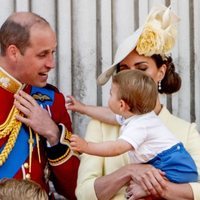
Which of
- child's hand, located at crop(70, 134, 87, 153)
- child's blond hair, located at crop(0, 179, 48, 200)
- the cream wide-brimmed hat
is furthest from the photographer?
the cream wide-brimmed hat

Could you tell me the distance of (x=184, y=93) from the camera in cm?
432

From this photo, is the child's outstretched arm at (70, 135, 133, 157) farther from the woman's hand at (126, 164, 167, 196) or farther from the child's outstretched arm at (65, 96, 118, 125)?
the child's outstretched arm at (65, 96, 118, 125)

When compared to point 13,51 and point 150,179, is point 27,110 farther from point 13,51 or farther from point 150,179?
point 150,179

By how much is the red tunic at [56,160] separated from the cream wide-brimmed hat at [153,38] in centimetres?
23

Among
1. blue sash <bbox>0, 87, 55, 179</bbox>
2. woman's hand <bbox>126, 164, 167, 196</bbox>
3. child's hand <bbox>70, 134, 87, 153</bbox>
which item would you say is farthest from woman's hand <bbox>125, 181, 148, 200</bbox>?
blue sash <bbox>0, 87, 55, 179</bbox>

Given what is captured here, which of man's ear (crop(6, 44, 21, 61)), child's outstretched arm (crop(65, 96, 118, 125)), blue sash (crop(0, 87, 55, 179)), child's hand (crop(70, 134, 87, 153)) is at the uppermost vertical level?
man's ear (crop(6, 44, 21, 61))

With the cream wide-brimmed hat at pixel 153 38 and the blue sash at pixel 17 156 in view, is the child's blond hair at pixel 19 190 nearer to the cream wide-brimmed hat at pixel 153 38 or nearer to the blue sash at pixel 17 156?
the blue sash at pixel 17 156

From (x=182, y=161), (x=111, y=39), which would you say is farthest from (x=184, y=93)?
(x=182, y=161)

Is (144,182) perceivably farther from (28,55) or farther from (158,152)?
(28,55)

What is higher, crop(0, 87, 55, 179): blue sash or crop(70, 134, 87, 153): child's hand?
crop(70, 134, 87, 153): child's hand

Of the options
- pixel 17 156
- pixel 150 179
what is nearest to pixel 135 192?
pixel 150 179

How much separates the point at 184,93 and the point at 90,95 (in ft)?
1.44

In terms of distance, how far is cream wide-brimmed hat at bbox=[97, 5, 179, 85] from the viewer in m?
3.56

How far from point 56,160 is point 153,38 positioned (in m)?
0.58
